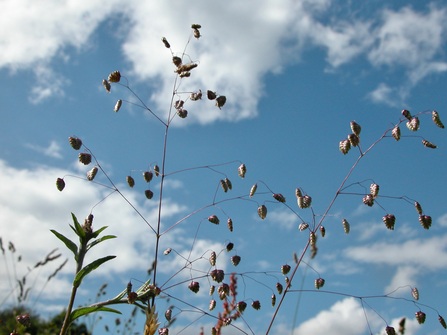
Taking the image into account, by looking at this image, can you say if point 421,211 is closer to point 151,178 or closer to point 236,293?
point 151,178

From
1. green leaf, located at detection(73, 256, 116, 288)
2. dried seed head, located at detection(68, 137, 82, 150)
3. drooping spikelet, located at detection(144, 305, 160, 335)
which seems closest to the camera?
drooping spikelet, located at detection(144, 305, 160, 335)

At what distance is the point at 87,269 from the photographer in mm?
1825

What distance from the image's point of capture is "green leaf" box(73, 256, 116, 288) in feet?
5.95

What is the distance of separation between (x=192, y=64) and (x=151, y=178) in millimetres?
743

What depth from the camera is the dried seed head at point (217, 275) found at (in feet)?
6.81

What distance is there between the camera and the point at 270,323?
1.91 meters

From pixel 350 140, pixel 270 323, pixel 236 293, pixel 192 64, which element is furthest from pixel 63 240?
pixel 236 293

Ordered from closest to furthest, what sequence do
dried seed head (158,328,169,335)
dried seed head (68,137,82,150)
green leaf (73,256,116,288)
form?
1. green leaf (73,256,116,288)
2. dried seed head (158,328,169,335)
3. dried seed head (68,137,82,150)

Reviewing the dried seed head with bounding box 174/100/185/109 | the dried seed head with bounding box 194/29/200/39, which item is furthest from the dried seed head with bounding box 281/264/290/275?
the dried seed head with bounding box 194/29/200/39

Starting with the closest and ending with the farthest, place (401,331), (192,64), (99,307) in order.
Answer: (99,307)
(192,64)
(401,331)

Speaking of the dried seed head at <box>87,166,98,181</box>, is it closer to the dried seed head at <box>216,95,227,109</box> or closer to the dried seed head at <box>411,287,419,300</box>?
the dried seed head at <box>216,95,227,109</box>

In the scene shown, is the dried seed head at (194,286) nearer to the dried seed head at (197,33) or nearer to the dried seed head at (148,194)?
the dried seed head at (148,194)

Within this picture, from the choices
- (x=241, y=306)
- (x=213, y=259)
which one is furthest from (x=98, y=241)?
(x=241, y=306)

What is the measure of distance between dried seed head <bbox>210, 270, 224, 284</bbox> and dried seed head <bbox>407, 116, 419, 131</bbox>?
52.8 inches
